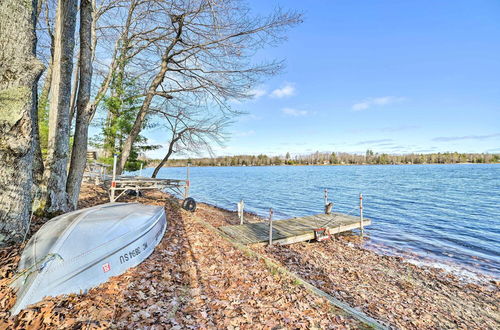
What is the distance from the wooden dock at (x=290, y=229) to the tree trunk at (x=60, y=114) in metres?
5.30

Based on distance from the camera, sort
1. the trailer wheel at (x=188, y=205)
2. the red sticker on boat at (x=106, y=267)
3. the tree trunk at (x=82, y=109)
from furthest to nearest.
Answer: the trailer wheel at (x=188, y=205) < the tree trunk at (x=82, y=109) < the red sticker on boat at (x=106, y=267)

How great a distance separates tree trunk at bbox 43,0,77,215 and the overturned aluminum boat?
1.81 metres

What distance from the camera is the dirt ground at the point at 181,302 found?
275 cm

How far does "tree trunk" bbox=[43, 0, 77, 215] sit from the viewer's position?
574cm

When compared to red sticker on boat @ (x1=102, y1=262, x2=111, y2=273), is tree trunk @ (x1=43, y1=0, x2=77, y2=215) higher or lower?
higher

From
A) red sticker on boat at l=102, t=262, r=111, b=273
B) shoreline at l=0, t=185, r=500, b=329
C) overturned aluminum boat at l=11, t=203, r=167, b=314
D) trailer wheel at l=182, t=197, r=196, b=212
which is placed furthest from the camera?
trailer wheel at l=182, t=197, r=196, b=212

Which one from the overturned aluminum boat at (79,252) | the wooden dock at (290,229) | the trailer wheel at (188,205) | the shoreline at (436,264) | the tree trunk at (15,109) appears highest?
the tree trunk at (15,109)

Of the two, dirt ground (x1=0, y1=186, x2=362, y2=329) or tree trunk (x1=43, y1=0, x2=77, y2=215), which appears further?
tree trunk (x1=43, y1=0, x2=77, y2=215)

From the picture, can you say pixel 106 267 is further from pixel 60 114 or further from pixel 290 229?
pixel 290 229

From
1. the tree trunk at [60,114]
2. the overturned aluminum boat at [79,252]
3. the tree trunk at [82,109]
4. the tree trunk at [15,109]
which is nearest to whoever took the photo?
the overturned aluminum boat at [79,252]

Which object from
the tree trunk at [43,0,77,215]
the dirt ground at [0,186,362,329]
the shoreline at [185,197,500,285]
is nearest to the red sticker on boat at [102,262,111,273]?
the dirt ground at [0,186,362,329]

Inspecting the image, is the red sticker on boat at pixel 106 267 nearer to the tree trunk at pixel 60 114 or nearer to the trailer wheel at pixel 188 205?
the tree trunk at pixel 60 114

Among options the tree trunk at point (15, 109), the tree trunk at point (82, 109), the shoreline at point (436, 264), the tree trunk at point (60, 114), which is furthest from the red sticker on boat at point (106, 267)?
the shoreline at point (436, 264)

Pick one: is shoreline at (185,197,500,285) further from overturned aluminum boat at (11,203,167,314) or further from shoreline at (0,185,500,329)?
overturned aluminum boat at (11,203,167,314)
